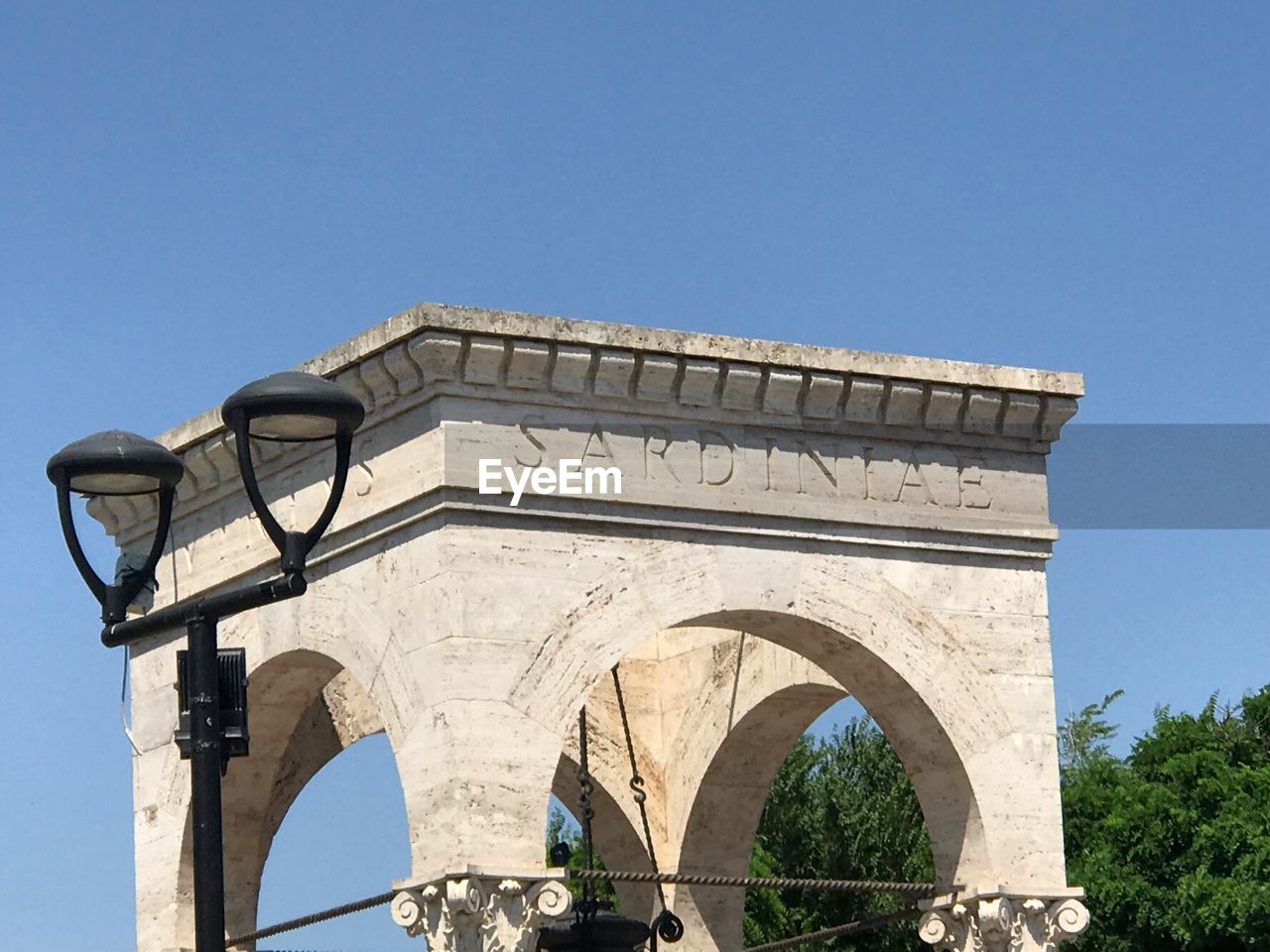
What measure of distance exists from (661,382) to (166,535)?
184 inches

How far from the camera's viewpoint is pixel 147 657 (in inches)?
604

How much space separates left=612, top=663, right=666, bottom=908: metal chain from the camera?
52.6 feet

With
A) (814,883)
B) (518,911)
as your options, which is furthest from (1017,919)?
(518,911)

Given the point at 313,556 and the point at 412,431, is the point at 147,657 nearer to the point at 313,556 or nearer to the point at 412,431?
the point at 313,556

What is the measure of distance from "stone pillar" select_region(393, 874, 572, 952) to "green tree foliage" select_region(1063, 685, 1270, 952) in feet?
63.3

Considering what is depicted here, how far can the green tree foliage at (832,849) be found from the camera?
3130cm

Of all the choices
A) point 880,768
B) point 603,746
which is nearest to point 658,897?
point 603,746

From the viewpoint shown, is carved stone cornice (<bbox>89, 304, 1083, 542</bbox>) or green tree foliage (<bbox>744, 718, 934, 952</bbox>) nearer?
carved stone cornice (<bbox>89, 304, 1083, 542</bbox>)

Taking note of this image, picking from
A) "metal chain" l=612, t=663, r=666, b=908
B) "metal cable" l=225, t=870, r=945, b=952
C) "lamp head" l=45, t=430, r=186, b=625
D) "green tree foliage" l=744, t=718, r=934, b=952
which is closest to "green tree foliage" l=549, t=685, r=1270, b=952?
"green tree foliage" l=744, t=718, r=934, b=952

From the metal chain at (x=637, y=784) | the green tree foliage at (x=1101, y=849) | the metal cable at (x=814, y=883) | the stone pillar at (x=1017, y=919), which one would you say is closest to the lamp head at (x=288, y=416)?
the metal cable at (x=814, y=883)

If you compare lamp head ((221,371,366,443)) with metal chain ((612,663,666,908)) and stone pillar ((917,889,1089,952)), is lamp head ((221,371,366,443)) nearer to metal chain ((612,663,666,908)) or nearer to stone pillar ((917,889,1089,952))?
stone pillar ((917,889,1089,952))

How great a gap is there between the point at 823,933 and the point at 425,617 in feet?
14.0

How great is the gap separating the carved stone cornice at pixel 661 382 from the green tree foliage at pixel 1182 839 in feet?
56.6

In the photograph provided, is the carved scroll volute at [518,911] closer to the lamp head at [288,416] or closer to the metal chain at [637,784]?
the metal chain at [637,784]
